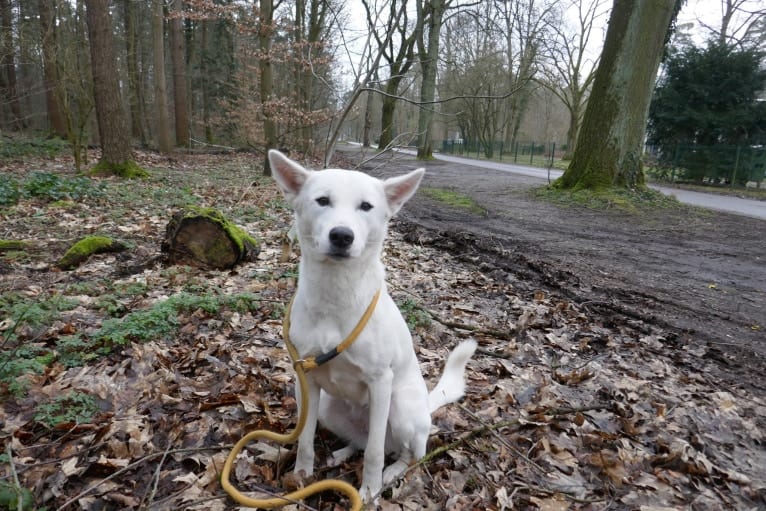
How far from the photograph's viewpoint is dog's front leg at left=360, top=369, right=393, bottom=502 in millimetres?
2398

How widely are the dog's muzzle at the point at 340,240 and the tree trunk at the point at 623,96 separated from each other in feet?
39.7

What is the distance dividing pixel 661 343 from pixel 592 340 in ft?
2.27

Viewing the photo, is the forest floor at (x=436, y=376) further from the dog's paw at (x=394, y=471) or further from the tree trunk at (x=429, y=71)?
the tree trunk at (x=429, y=71)

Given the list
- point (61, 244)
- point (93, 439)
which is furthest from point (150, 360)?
point (61, 244)

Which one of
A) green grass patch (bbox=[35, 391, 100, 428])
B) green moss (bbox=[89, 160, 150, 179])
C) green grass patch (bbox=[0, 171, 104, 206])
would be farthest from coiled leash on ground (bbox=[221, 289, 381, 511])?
green moss (bbox=[89, 160, 150, 179])

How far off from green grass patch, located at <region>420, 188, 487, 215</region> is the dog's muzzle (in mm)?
9291

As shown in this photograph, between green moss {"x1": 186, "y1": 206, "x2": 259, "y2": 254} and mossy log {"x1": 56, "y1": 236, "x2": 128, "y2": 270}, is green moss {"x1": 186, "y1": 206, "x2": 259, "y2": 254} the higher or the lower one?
the higher one

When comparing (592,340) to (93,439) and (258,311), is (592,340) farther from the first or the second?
(93,439)

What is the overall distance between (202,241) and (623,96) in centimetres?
1170

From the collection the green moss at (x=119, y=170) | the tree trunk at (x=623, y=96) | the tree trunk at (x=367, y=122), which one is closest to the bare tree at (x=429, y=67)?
the tree trunk at (x=623, y=96)

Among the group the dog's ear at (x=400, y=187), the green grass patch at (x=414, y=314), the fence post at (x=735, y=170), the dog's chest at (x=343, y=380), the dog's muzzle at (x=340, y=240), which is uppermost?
the fence post at (x=735, y=170)

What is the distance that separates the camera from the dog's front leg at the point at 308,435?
255cm

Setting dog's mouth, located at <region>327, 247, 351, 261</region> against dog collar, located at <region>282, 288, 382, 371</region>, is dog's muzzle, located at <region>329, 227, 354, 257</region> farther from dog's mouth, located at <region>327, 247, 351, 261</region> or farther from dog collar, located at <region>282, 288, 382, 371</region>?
dog collar, located at <region>282, 288, 382, 371</region>

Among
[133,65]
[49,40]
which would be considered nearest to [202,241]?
[49,40]
